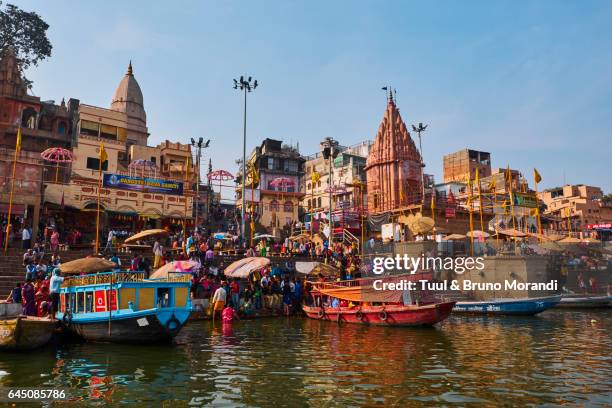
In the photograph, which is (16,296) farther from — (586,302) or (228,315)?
(586,302)

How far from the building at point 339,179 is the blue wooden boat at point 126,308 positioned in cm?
3718

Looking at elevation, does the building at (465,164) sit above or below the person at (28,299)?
above

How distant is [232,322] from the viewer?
72.3ft

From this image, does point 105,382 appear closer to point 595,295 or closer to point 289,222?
point 595,295

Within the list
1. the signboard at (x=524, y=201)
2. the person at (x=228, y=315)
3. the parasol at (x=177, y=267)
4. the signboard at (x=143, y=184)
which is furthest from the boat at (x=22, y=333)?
the signboard at (x=524, y=201)

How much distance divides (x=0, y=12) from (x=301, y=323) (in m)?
52.4

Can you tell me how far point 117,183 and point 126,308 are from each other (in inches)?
959

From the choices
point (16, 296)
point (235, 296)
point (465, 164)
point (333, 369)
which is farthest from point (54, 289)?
point (465, 164)

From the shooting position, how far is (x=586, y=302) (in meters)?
31.2

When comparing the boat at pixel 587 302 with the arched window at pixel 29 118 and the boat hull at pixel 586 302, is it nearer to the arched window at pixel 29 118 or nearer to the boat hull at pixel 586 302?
the boat hull at pixel 586 302

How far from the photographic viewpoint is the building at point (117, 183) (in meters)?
36.8

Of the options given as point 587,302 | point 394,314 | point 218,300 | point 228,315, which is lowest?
point 587,302

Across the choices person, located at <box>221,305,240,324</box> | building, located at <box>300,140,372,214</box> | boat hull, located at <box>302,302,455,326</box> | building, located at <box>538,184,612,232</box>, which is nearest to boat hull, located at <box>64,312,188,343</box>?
person, located at <box>221,305,240,324</box>

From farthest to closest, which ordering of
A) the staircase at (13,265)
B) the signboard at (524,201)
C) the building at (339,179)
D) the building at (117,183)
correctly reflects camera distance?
the building at (339,179) < the signboard at (524,201) < the building at (117,183) < the staircase at (13,265)
